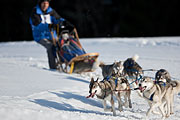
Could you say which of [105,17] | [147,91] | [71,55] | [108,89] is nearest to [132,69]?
[108,89]

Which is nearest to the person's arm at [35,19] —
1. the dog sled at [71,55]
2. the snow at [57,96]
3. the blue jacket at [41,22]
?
the blue jacket at [41,22]

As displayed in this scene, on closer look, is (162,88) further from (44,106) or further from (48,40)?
(48,40)

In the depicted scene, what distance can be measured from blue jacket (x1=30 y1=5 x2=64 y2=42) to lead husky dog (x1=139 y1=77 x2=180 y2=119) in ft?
11.5

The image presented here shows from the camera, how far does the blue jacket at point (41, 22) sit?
6430 millimetres

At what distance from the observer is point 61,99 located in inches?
164

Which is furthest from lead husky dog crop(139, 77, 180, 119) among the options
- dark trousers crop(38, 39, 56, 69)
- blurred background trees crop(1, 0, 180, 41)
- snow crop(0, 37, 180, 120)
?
blurred background trees crop(1, 0, 180, 41)

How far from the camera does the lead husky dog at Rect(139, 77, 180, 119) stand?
345cm

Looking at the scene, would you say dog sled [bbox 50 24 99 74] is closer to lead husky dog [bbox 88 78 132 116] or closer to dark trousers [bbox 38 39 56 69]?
dark trousers [bbox 38 39 56 69]

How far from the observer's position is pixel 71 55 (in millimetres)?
6379

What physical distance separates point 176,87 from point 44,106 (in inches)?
60.1

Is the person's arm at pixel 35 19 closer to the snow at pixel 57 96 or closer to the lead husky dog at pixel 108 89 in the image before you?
the snow at pixel 57 96

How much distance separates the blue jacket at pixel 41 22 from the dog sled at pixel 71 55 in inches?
5.6

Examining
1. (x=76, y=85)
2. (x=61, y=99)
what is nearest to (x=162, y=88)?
(x=61, y=99)

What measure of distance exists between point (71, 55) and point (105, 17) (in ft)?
42.8
